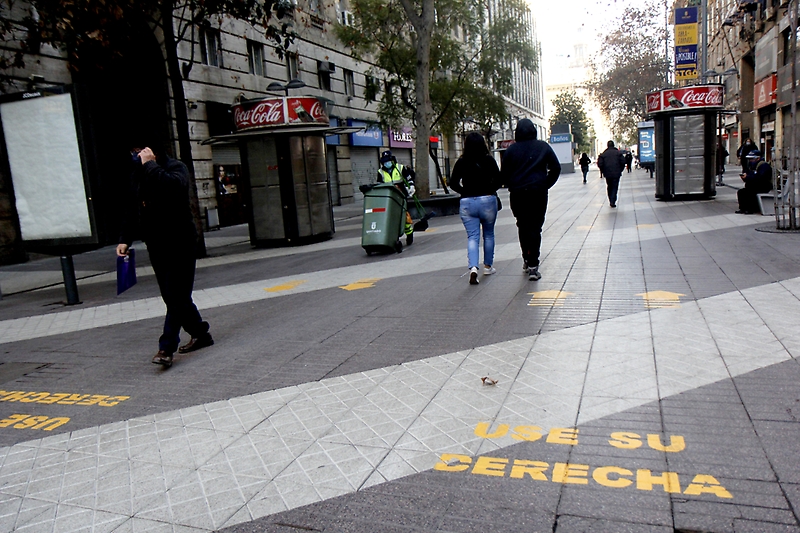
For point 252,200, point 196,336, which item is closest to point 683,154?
point 252,200

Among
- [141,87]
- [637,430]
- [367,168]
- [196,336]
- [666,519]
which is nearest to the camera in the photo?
[666,519]

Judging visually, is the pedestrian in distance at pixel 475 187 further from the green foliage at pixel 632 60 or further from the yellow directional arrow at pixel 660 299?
the green foliage at pixel 632 60

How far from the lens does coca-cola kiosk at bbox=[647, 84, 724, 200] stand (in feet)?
58.7

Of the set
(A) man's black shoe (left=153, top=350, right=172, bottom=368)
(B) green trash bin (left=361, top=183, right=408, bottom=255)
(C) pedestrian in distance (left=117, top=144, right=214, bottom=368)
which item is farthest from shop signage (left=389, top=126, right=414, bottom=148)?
(A) man's black shoe (left=153, top=350, right=172, bottom=368)

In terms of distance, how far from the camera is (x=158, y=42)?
713 inches

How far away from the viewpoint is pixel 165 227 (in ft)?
17.8

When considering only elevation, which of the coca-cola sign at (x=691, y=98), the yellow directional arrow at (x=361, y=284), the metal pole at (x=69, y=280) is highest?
the coca-cola sign at (x=691, y=98)

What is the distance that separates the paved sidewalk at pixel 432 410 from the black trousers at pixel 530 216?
1.39 feet

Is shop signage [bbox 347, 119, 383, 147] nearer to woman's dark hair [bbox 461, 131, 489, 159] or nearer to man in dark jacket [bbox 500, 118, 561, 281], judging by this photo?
woman's dark hair [bbox 461, 131, 489, 159]

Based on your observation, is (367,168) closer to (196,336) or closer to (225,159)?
(225,159)

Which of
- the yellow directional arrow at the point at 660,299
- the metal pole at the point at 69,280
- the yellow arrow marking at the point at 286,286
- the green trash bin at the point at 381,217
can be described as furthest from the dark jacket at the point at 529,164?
the metal pole at the point at 69,280

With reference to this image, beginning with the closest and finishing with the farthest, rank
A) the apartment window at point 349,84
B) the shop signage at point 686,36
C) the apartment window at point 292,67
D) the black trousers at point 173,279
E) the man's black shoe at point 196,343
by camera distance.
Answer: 1. the black trousers at point 173,279
2. the man's black shoe at point 196,343
3. the shop signage at point 686,36
4. the apartment window at point 292,67
5. the apartment window at point 349,84

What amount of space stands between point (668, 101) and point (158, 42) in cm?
1455

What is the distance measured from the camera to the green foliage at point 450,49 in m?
23.9
